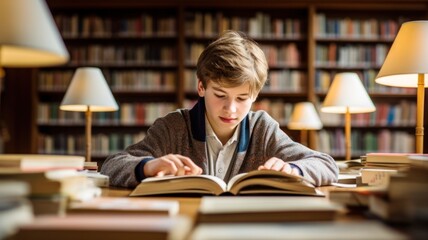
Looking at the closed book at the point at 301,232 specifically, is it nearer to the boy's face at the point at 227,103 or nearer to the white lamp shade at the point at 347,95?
the boy's face at the point at 227,103

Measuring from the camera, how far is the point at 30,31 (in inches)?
34.9

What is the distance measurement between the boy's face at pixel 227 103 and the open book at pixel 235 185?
525 mm

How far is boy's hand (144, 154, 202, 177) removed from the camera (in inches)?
47.2

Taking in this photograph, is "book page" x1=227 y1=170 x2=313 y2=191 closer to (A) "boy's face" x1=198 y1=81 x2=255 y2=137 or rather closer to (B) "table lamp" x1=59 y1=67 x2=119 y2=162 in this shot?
(A) "boy's face" x1=198 y1=81 x2=255 y2=137

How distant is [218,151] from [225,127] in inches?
4.0

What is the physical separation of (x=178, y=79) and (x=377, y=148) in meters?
1.99

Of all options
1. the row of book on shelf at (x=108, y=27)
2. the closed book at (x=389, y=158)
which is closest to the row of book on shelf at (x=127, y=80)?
the row of book on shelf at (x=108, y=27)

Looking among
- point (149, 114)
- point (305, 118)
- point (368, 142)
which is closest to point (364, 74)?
point (368, 142)

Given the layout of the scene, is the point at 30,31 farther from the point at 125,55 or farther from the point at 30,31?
the point at 125,55

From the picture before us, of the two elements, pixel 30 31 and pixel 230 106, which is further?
pixel 230 106

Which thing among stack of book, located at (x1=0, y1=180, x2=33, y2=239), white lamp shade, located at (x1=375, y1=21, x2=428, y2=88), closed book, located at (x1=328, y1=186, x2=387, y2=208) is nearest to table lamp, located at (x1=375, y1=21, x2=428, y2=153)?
white lamp shade, located at (x1=375, y1=21, x2=428, y2=88)

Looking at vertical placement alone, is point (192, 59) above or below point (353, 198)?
above

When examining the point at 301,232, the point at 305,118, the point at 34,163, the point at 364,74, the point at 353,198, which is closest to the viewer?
the point at 301,232

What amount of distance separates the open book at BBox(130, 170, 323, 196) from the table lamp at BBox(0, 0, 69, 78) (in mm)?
340
